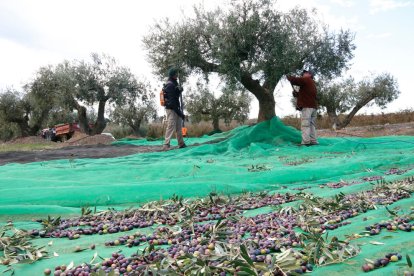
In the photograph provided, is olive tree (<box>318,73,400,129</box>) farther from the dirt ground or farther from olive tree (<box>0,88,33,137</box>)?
olive tree (<box>0,88,33,137</box>)

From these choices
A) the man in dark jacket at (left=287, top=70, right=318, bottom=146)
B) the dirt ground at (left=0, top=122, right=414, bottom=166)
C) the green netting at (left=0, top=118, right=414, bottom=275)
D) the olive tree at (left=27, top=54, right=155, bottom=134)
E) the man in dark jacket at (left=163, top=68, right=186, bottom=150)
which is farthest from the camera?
the olive tree at (left=27, top=54, right=155, bottom=134)

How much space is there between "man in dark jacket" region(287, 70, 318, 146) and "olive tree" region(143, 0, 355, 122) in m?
1.44

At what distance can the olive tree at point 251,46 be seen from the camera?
12.8m

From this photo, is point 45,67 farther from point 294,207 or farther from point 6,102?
point 294,207

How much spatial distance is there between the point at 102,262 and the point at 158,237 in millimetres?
559

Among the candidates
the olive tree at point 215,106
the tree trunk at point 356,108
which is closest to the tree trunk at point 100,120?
the olive tree at point 215,106

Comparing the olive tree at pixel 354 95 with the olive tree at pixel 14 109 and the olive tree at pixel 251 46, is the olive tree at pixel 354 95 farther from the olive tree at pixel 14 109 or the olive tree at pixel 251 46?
the olive tree at pixel 14 109

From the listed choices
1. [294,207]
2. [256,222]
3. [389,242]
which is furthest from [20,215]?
[389,242]

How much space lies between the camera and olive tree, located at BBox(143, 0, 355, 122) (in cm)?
1280

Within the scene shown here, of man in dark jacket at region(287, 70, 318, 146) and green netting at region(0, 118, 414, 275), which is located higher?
man in dark jacket at region(287, 70, 318, 146)

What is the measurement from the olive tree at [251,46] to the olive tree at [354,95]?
12.6 meters

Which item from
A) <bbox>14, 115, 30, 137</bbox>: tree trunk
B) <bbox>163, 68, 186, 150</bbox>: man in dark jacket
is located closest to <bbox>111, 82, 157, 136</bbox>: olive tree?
<bbox>14, 115, 30, 137</bbox>: tree trunk

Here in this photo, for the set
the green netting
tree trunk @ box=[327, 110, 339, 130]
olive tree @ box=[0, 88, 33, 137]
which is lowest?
the green netting

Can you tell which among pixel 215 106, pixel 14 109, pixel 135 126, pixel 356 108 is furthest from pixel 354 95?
pixel 14 109
